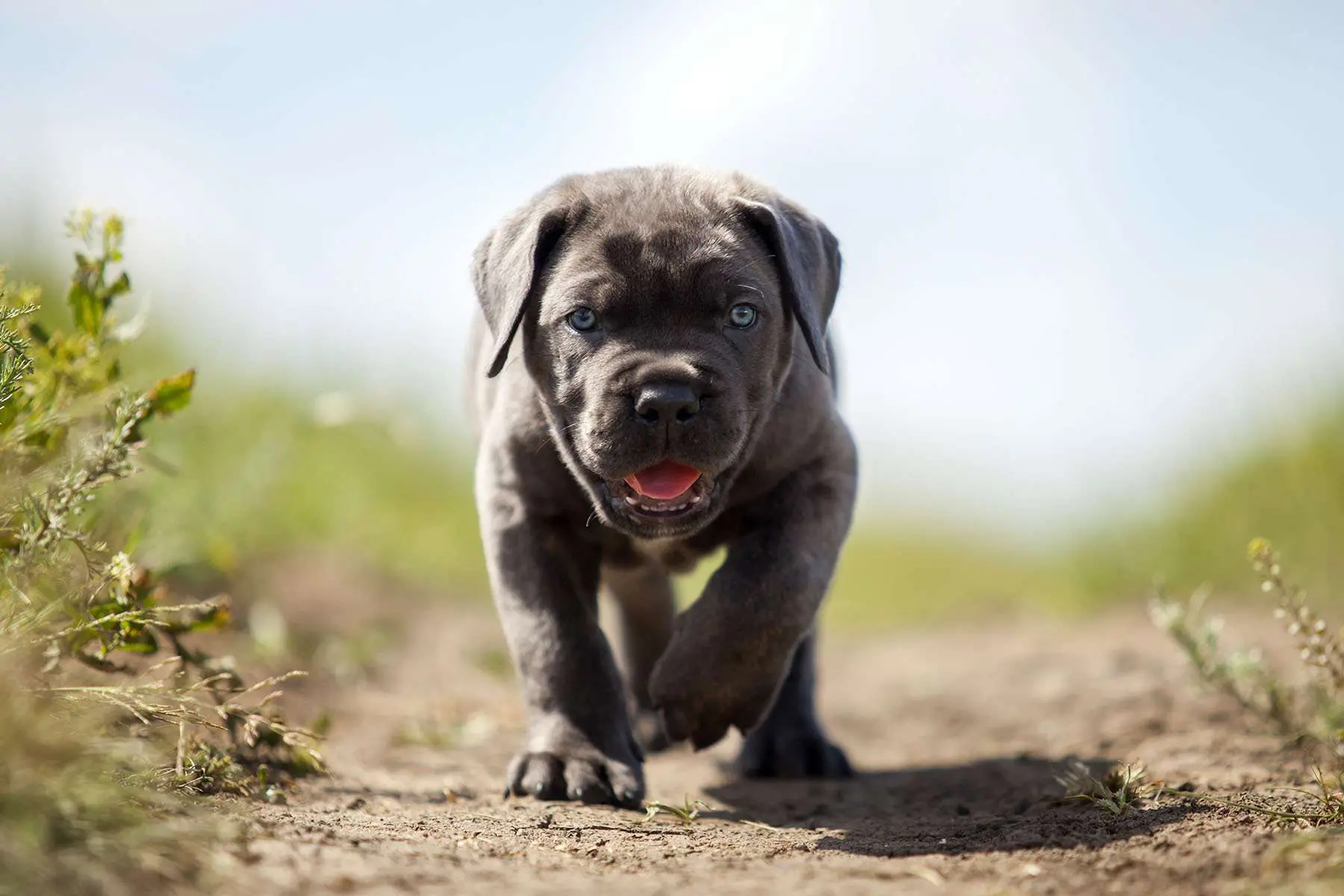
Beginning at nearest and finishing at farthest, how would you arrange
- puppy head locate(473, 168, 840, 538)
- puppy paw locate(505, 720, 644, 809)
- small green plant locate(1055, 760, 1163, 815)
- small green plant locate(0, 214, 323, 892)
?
small green plant locate(0, 214, 323, 892) < small green plant locate(1055, 760, 1163, 815) < puppy head locate(473, 168, 840, 538) < puppy paw locate(505, 720, 644, 809)

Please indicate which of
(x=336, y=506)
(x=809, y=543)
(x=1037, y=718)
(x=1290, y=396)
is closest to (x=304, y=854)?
(x=809, y=543)

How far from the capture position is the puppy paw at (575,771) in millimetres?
3732

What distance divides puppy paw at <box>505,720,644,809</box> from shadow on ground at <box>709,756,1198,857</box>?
1.11 feet

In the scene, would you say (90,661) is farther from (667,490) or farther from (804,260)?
(804,260)

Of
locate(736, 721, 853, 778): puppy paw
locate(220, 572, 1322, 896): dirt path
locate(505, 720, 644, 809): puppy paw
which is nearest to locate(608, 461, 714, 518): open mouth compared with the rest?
locate(505, 720, 644, 809): puppy paw

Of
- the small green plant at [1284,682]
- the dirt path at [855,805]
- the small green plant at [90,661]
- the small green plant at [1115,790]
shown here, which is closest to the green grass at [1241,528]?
the dirt path at [855,805]

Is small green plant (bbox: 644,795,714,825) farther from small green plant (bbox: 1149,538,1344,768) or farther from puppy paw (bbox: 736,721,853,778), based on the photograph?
small green plant (bbox: 1149,538,1344,768)

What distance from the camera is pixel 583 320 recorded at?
3816 millimetres

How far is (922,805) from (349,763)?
199 cm

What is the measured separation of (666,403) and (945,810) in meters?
1.46

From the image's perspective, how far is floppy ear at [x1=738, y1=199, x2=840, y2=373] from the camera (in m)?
3.84

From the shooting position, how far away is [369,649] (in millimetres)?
6551

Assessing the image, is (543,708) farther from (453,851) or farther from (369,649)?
(369,649)

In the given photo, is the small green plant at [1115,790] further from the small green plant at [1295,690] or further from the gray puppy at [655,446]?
the gray puppy at [655,446]
